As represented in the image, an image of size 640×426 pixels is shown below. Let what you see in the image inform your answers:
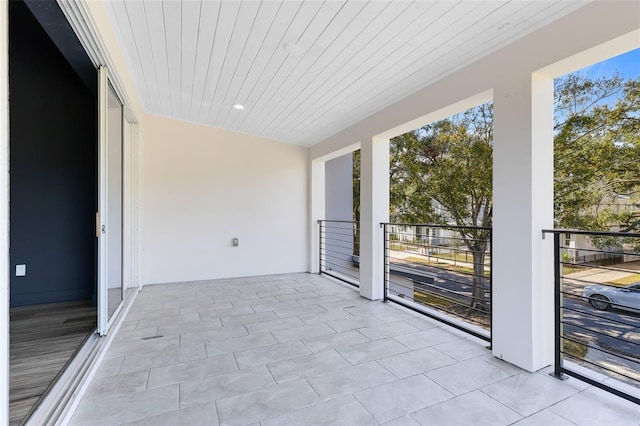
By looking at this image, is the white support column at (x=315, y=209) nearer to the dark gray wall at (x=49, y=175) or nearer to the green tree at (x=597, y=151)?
the dark gray wall at (x=49, y=175)

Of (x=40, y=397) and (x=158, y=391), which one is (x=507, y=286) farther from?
(x=40, y=397)

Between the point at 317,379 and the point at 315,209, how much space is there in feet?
12.3

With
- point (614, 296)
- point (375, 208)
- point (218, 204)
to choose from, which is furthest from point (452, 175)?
point (218, 204)

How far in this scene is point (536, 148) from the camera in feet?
6.70

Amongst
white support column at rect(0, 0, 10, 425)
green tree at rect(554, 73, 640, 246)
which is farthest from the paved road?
white support column at rect(0, 0, 10, 425)

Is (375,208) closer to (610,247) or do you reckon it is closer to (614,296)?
(614,296)

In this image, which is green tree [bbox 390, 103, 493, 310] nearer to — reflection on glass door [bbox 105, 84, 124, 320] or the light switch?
reflection on glass door [bbox 105, 84, 124, 320]

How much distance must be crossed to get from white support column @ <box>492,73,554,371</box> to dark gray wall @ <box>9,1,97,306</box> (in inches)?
154

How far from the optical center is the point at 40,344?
2.31 metres

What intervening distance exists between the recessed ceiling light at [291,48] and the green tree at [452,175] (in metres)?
4.16

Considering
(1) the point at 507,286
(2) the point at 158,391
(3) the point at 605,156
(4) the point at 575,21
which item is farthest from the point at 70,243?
(3) the point at 605,156

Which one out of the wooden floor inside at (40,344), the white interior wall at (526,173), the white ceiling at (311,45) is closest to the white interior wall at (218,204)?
the white ceiling at (311,45)

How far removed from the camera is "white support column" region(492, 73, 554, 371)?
2.05m

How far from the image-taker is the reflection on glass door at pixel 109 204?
7.72 ft
